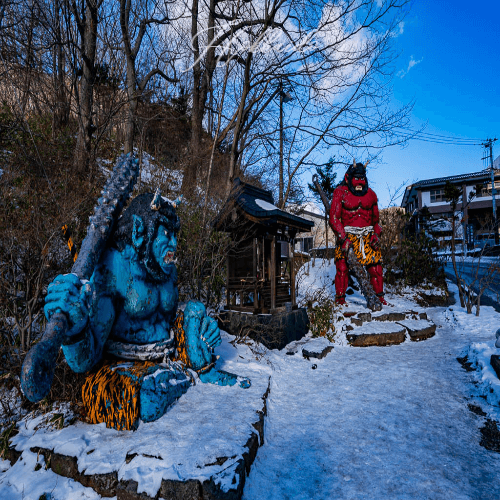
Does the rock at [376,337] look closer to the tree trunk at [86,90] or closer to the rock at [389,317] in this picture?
the rock at [389,317]

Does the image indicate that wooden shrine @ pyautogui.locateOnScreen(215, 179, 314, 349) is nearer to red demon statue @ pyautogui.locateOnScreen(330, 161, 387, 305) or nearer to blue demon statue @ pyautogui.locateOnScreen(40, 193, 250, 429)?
red demon statue @ pyautogui.locateOnScreen(330, 161, 387, 305)

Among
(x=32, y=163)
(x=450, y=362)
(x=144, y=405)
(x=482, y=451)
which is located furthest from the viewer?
(x=32, y=163)

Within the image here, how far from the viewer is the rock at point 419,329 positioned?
607cm

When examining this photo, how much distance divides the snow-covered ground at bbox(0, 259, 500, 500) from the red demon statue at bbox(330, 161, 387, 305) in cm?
280

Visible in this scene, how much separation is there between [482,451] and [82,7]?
28.1ft

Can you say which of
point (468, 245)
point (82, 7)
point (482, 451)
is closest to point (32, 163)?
point (82, 7)

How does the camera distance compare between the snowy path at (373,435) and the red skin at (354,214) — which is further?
the red skin at (354,214)

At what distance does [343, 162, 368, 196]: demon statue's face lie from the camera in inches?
284

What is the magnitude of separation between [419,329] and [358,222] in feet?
8.28

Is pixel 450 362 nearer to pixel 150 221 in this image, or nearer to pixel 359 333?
pixel 359 333

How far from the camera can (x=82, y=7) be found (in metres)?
5.96

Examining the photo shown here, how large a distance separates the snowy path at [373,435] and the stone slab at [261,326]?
0.49m

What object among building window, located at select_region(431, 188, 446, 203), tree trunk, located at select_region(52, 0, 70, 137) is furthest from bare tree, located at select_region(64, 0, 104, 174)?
Result: building window, located at select_region(431, 188, 446, 203)

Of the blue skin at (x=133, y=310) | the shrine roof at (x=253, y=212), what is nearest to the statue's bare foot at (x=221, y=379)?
the blue skin at (x=133, y=310)
